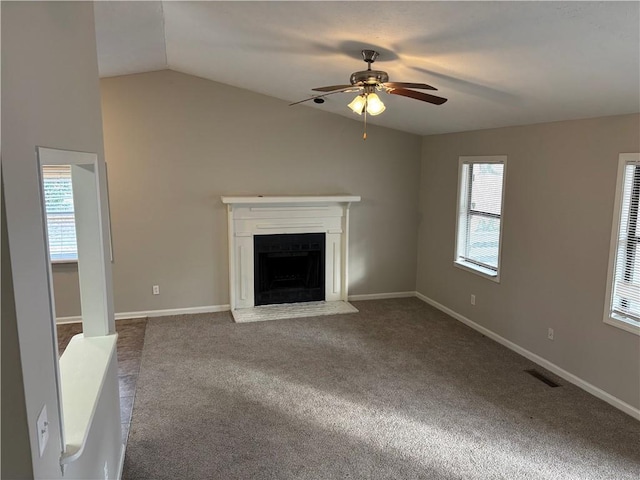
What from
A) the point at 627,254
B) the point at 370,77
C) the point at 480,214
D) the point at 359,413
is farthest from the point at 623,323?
the point at 370,77

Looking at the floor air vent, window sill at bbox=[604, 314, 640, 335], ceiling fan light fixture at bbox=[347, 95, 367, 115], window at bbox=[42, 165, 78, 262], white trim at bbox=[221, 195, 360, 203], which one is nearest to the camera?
ceiling fan light fixture at bbox=[347, 95, 367, 115]

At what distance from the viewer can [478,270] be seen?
5.16 metres

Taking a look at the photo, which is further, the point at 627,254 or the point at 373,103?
the point at 627,254

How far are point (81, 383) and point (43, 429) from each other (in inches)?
32.8

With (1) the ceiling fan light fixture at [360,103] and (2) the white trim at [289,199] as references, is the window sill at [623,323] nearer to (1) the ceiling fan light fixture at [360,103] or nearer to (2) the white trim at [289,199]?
(1) the ceiling fan light fixture at [360,103]

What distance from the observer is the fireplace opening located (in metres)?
5.86

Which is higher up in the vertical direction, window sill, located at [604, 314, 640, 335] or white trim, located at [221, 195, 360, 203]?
white trim, located at [221, 195, 360, 203]

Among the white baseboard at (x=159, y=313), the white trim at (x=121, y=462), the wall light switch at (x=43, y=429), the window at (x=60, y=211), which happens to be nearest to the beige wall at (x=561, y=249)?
the white baseboard at (x=159, y=313)

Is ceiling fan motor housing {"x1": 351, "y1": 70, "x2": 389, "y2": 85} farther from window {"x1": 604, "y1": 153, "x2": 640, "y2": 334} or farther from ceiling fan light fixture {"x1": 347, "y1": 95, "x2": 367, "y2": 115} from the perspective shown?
window {"x1": 604, "y1": 153, "x2": 640, "y2": 334}

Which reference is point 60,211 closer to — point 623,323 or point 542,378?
point 542,378

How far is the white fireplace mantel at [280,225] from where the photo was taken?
5648mm

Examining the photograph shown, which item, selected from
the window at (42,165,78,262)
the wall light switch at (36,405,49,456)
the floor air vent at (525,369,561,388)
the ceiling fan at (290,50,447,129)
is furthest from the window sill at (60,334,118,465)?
the floor air vent at (525,369,561,388)

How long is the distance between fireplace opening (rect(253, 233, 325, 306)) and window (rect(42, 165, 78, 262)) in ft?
6.93

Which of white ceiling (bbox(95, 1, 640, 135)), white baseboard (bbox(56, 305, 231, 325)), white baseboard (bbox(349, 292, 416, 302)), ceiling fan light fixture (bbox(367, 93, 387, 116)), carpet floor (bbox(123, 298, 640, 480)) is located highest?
white ceiling (bbox(95, 1, 640, 135))
